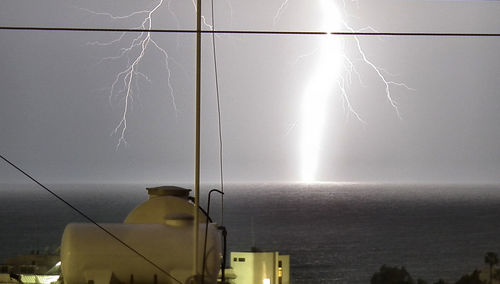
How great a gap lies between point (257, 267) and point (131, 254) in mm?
19516

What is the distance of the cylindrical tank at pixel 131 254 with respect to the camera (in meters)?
12.2

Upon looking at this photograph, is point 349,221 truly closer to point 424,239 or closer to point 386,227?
point 386,227

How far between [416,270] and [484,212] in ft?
263

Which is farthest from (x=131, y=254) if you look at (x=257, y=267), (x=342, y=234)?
(x=342, y=234)

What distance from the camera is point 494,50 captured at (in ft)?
583

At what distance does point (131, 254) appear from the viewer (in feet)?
40.0

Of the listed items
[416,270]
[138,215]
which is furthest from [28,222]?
[138,215]

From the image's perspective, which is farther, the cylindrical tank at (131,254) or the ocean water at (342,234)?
the ocean water at (342,234)

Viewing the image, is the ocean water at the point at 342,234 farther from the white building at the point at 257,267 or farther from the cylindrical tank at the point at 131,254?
the cylindrical tank at the point at 131,254

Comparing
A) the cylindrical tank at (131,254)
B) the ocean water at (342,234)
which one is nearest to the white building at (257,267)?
the cylindrical tank at (131,254)

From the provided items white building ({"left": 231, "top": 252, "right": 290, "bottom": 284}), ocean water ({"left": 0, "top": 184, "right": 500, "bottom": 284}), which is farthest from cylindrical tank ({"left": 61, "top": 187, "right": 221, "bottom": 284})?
ocean water ({"left": 0, "top": 184, "right": 500, "bottom": 284})

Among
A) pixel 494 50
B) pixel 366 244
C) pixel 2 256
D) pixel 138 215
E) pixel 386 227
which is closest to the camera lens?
pixel 138 215

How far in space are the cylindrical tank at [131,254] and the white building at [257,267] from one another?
18.6 metres

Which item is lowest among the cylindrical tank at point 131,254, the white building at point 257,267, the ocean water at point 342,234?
the cylindrical tank at point 131,254
